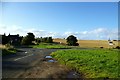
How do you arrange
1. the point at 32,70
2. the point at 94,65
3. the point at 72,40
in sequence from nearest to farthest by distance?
the point at 32,70
the point at 94,65
the point at 72,40

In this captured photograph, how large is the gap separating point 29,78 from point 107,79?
4.21 m

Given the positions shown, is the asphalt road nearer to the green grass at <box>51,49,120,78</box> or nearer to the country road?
the country road

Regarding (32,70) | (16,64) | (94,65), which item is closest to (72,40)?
(16,64)

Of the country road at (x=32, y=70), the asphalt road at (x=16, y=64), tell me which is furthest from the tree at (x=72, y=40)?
the country road at (x=32, y=70)

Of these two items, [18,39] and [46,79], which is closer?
Result: [46,79]

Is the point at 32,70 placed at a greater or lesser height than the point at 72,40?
lesser

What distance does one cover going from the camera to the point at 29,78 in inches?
575

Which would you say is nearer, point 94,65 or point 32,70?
point 32,70

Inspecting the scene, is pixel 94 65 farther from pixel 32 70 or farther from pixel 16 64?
pixel 16 64

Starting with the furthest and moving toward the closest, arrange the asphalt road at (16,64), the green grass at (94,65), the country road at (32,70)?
the green grass at (94,65), the asphalt road at (16,64), the country road at (32,70)

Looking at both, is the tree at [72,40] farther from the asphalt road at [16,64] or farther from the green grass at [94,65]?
the green grass at [94,65]

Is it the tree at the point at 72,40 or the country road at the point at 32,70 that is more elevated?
the tree at the point at 72,40

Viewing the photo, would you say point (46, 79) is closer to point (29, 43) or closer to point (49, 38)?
point (29, 43)

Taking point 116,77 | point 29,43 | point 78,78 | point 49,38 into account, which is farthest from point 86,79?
point 49,38
